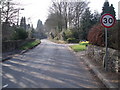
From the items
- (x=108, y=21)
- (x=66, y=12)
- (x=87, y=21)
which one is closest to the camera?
(x=108, y=21)

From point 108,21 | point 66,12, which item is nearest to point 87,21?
point 66,12

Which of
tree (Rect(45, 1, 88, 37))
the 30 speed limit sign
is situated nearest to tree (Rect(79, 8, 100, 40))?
tree (Rect(45, 1, 88, 37))

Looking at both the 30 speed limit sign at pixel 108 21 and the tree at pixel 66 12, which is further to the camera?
the tree at pixel 66 12

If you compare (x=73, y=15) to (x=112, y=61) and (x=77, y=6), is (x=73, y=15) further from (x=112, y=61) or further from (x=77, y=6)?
(x=112, y=61)

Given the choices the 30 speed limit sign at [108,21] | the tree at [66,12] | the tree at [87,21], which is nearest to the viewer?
the 30 speed limit sign at [108,21]

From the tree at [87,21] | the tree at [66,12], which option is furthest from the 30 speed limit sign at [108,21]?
the tree at [66,12]

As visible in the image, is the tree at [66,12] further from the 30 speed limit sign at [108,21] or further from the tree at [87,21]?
the 30 speed limit sign at [108,21]

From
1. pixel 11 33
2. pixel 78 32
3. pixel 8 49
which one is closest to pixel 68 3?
pixel 78 32

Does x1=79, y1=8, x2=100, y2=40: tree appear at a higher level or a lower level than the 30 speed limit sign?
higher

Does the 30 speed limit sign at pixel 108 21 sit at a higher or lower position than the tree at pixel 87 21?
lower

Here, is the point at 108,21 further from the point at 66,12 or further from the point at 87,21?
the point at 66,12

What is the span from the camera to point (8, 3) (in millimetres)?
22922

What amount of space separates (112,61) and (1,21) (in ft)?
59.6

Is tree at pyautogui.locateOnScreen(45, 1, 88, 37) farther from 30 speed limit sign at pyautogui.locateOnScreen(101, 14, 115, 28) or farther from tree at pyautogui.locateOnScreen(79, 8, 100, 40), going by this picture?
30 speed limit sign at pyautogui.locateOnScreen(101, 14, 115, 28)
